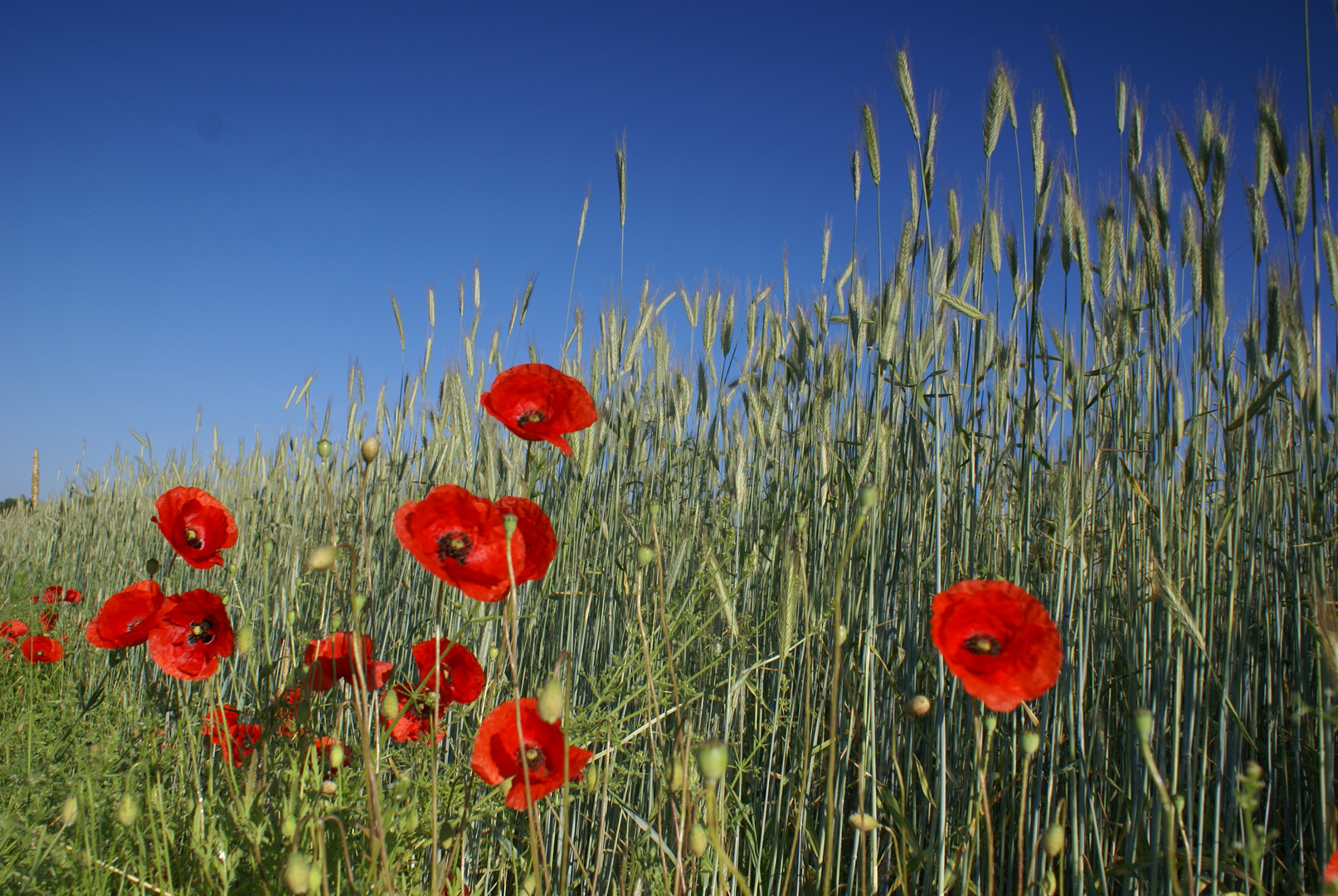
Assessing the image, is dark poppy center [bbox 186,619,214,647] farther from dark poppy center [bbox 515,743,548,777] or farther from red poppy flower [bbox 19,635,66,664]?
red poppy flower [bbox 19,635,66,664]

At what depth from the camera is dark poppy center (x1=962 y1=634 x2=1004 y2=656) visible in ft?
2.78

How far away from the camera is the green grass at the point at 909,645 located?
943 millimetres

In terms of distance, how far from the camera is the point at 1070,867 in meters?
1.26

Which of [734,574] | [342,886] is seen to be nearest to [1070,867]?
[734,574]

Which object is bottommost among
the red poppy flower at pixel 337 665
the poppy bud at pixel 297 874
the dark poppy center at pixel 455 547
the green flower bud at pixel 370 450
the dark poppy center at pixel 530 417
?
the poppy bud at pixel 297 874

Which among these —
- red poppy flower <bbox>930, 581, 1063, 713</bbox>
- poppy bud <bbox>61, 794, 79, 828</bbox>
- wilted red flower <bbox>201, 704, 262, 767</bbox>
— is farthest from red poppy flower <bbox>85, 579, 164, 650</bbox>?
red poppy flower <bbox>930, 581, 1063, 713</bbox>

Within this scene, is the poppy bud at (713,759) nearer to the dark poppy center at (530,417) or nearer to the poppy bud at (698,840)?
the poppy bud at (698,840)

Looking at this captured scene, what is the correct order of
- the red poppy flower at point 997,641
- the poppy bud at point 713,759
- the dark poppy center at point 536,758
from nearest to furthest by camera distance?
the poppy bud at point 713,759 → the red poppy flower at point 997,641 → the dark poppy center at point 536,758

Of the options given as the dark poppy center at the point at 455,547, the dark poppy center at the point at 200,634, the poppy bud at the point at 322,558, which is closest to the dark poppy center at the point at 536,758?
the dark poppy center at the point at 455,547

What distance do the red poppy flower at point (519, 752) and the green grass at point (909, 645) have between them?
0.03 m

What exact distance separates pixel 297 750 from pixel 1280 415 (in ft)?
6.79

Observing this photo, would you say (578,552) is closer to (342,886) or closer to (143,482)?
(342,886)

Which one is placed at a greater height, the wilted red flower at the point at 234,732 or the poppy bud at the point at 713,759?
the poppy bud at the point at 713,759

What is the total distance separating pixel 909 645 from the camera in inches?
47.6
